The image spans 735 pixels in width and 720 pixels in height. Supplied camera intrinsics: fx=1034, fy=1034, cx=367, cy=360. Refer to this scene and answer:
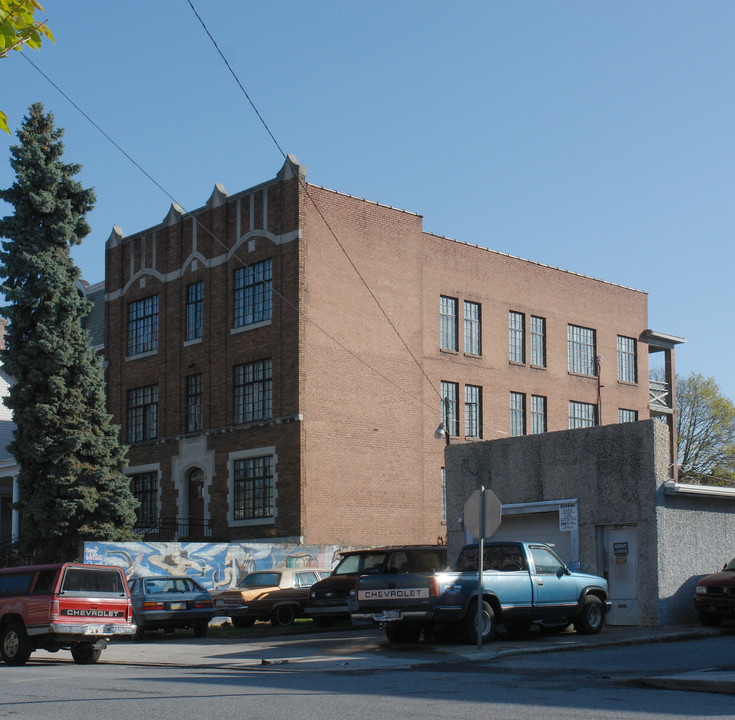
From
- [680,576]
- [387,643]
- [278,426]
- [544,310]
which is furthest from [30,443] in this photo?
[544,310]

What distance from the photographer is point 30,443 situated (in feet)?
99.8

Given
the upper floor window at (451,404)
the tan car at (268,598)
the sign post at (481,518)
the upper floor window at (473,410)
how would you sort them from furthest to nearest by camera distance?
1. the upper floor window at (473,410)
2. the upper floor window at (451,404)
3. the tan car at (268,598)
4. the sign post at (481,518)

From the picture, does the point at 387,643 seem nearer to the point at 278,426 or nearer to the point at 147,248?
→ the point at 278,426

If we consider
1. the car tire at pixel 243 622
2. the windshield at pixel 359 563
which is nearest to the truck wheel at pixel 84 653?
the windshield at pixel 359 563

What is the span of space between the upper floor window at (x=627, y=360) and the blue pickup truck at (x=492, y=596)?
90.0ft

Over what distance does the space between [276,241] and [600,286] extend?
1654cm

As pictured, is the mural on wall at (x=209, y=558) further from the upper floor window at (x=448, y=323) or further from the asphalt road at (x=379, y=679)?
the upper floor window at (x=448, y=323)

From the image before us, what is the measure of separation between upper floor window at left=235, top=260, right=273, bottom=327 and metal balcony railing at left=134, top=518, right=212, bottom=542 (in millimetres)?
7590

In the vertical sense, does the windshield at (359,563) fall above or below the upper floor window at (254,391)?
below

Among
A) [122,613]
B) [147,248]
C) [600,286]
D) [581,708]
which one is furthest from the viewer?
[600,286]

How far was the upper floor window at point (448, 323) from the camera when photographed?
39375 millimetres

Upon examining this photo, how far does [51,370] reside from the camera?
3053 cm

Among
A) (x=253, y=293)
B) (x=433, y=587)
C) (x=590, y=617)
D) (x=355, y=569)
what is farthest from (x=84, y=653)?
(x=253, y=293)

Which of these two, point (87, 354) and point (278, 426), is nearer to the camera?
point (87, 354)
